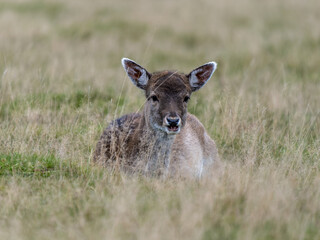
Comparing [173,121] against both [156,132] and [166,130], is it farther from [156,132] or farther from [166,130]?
[156,132]

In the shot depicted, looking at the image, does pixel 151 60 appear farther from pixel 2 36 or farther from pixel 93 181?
pixel 93 181

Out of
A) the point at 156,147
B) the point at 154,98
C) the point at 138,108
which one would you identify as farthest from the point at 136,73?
the point at 138,108

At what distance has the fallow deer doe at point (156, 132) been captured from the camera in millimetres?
7125

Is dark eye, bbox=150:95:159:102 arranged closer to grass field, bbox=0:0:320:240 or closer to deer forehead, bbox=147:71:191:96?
deer forehead, bbox=147:71:191:96

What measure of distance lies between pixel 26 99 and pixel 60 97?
30.1 inches

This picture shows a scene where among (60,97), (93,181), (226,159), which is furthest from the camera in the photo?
(60,97)

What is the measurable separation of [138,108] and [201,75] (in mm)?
2542

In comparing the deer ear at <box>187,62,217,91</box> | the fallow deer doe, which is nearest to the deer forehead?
the fallow deer doe

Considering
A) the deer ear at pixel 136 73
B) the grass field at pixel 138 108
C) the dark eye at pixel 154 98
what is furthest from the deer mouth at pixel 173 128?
the deer ear at pixel 136 73

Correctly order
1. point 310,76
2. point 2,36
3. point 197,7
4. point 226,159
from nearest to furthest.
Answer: point 226,159 < point 310,76 < point 2,36 < point 197,7

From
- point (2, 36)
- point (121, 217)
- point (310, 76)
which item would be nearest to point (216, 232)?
point (121, 217)

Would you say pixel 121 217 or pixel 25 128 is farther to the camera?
pixel 25 128

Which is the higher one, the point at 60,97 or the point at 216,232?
the point at 216,232

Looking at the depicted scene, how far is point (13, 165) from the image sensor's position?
6660 mm
